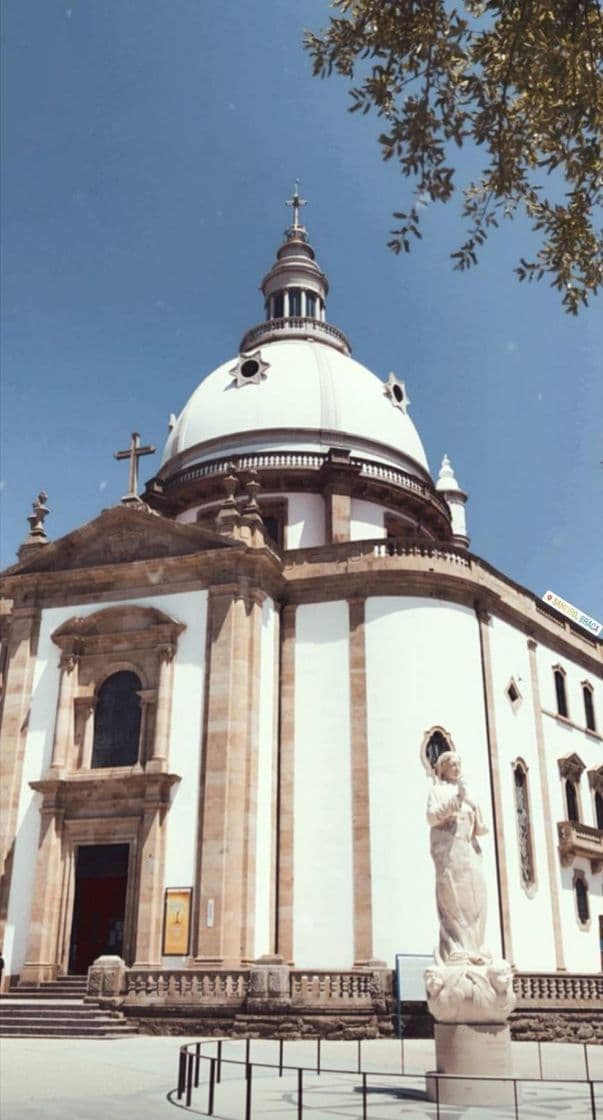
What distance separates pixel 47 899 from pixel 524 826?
44.8ft

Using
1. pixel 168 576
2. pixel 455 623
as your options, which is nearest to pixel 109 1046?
pixel 168 576

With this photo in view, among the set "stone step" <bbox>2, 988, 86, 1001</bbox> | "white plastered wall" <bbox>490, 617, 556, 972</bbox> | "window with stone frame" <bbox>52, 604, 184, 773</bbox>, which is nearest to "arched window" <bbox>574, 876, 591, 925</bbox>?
"white plastered wall" <bbox>490, 617, 556, 972</bbox>

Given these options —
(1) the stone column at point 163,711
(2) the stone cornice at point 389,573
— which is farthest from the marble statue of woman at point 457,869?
(2) the stone cornice at point 389,573

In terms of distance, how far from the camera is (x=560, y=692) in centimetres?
3597

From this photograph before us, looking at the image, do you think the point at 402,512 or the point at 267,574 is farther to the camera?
the point at 402,512

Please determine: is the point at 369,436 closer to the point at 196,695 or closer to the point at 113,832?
the point at 196,695

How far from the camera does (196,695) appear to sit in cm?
2773

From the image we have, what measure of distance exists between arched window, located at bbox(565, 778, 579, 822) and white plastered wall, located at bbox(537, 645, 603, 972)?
0.29 metres

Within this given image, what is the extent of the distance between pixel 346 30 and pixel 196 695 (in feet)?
64.0

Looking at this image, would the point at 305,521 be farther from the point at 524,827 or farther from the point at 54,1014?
the point at 54,1014

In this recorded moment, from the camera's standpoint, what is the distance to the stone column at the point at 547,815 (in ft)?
99.7

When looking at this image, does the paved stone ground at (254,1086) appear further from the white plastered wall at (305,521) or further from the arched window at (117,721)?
the white plastered wall at (305,521)

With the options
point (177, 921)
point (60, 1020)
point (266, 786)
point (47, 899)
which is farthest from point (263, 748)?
point (60, 1020)

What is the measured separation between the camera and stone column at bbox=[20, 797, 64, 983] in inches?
1027
